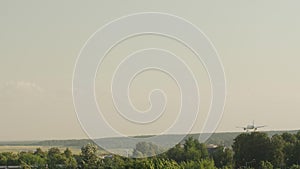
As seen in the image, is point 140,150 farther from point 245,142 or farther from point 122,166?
point 122,166

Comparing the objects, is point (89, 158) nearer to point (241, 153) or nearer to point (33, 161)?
point (33, 161)

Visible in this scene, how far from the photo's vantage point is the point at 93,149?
79.8 meters

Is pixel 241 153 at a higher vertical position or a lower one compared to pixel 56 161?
lower

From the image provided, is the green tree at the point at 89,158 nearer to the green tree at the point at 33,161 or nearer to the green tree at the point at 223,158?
the green tree at the point at 33,161

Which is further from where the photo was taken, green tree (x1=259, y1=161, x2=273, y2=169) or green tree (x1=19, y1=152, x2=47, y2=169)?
green tree (x1=19, y1=152, x2=47, y2=169)

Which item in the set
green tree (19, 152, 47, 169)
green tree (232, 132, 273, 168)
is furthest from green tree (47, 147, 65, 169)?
green tree (232, 132, 273, 168)

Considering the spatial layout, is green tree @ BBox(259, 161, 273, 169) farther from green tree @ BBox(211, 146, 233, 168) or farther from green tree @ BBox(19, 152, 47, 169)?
green tree @ BBox(19, 152, 47, 169)

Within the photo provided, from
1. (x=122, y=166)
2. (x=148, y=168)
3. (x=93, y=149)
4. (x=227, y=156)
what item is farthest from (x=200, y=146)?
(x=148, y=168)

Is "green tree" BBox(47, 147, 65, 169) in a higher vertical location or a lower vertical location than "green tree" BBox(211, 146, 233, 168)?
higher

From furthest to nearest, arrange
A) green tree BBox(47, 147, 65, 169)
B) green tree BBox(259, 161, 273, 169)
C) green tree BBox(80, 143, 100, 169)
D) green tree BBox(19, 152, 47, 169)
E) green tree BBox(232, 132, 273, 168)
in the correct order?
green tree BBox(19, 152, 47, 169), green tree BBox(47, 147, 65, 169), green tree BBox(80, 143, 100, 169), green tree BBox(232, 132, 273, 168), green tree BBox(259, 161, 273, 169)

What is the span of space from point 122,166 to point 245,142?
2170 cm

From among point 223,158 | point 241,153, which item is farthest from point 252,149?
point 223,158

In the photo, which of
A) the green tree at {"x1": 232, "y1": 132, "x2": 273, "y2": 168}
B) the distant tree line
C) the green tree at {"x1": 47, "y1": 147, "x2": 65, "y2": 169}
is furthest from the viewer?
the green tree at {"x1": 47, "y1": 147, "x2": 65, "y2": 169}

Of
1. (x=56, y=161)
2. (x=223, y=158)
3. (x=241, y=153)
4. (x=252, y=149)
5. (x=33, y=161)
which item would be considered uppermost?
(x=33, y=161)
